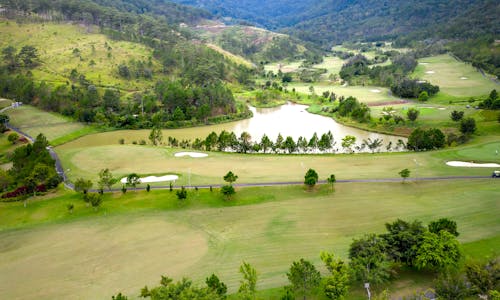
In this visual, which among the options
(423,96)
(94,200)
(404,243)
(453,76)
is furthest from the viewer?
(453,76)

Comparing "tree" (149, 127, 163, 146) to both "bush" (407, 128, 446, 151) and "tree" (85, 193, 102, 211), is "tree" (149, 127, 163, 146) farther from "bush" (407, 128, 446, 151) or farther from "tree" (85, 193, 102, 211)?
"bush" (407, 128, 446, 151)

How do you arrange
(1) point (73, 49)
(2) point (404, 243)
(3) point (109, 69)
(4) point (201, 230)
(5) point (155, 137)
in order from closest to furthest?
(2) point (404, 243), (4) point (201, 230), (5) point (155, 137), (3) point (109, 69), (1) point (73, 49)

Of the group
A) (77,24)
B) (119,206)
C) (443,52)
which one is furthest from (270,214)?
(443,52)

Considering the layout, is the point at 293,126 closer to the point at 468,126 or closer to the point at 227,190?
the point at 468,126

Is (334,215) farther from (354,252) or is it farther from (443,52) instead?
(443,52)

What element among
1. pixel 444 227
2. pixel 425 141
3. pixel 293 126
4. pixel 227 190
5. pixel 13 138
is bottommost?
pixel 444 227

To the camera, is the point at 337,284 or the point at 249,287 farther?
the point at 249,287

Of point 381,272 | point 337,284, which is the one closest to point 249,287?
point 337,284
